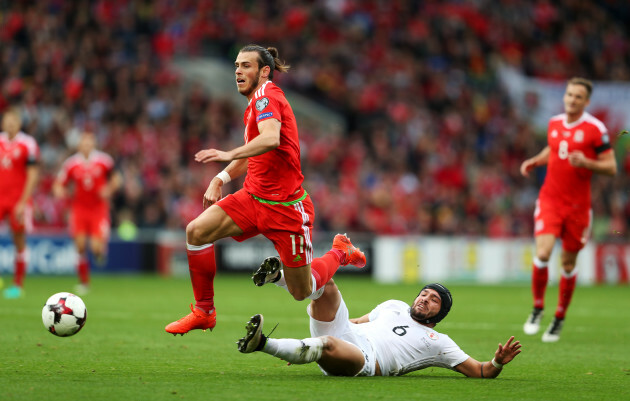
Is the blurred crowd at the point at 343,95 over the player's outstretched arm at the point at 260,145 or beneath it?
over

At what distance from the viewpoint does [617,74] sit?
2844 cm

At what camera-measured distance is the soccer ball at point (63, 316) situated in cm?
742

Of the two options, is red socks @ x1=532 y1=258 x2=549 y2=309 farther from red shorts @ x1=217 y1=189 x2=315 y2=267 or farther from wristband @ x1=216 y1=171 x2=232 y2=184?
wristband @ x1=216 y1=171 x2=232 y2=184

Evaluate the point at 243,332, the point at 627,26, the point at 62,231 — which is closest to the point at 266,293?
the point at 62,231

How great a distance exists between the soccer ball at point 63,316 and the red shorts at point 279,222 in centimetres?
144

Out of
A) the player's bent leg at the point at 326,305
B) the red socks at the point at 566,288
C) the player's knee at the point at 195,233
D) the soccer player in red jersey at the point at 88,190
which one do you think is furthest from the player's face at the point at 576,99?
the soccer player in red jersey at the point at 88,190

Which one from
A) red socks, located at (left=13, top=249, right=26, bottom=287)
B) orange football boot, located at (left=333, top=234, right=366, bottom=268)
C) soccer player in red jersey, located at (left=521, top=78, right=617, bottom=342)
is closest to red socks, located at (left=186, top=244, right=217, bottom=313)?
orange football boot, located at (left=333, top=234, right=366, bottom=268)

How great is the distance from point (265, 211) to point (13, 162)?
822 cm

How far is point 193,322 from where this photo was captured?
7.29 m

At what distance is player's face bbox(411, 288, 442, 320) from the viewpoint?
692cm

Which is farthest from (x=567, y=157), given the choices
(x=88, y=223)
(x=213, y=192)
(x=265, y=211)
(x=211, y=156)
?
(x=88, y=223)

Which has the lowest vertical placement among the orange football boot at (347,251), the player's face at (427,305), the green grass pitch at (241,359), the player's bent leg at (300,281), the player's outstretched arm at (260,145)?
the green grass pitch at (241,359)

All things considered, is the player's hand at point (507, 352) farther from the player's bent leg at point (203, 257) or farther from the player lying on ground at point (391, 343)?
the player's bent leg at point (203, 257)

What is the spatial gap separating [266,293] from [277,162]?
1058 cm
